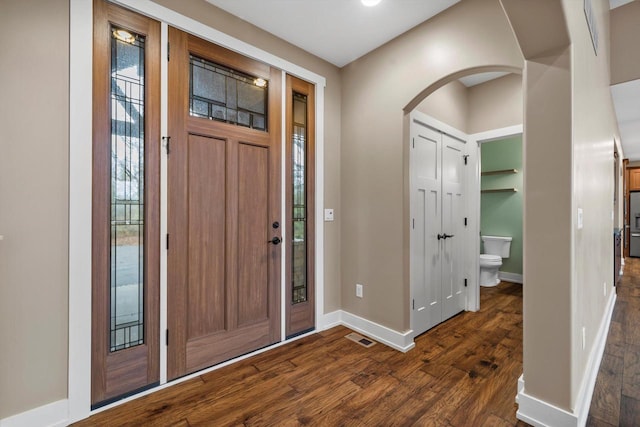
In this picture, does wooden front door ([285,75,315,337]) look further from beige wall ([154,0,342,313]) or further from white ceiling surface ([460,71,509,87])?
white ceiling surface ([460,71,509,87])

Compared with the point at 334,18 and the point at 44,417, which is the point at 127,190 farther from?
the point at 334,18

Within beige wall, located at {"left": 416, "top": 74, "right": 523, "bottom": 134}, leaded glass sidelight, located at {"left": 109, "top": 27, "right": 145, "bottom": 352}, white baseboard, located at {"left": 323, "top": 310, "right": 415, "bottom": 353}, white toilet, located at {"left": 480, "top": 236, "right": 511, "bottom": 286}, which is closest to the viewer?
leaded glass sidelight, located at {"left": 109, "top": 27, "right": 145, "bottom": 352}

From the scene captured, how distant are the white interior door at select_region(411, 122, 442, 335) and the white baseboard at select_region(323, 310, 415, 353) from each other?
20 centimetres

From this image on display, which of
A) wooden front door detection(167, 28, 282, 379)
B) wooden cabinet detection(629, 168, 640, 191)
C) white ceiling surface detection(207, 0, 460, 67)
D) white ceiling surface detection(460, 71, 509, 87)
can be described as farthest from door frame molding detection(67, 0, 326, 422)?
wooden cabinet detection(629, 168, 640, 191)

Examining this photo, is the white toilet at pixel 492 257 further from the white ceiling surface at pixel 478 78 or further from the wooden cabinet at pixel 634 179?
the wooden cabinet at pixel 634 179

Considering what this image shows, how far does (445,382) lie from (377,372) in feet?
1.53

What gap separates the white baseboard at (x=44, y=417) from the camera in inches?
56.9

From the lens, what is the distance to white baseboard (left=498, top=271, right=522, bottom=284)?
4.64 meters

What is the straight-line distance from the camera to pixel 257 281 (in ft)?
7.79

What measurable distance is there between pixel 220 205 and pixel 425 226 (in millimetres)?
1936

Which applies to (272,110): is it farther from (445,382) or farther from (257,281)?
(445,382)

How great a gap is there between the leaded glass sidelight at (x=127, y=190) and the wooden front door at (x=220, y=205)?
0.58 ft

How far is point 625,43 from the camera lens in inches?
113

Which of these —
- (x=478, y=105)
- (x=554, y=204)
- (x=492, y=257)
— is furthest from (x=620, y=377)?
A: (x=478, y=105)
